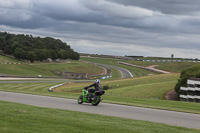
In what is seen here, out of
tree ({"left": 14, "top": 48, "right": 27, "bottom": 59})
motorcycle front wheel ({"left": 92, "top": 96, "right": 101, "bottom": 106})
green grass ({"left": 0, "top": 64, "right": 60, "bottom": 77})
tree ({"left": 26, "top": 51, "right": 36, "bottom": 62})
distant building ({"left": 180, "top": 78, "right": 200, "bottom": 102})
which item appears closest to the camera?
motorcycle front wheel ({"left": 92, "top": 96, "right": 101, "bottom": 106})

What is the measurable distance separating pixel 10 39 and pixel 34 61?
65.8 ft

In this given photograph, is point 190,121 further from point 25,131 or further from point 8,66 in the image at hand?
point 8,66

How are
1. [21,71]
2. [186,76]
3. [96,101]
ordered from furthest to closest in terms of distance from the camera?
[21,71]
[186,76]
[96,101]

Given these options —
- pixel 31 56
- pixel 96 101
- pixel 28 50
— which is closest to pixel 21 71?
pixel 31 56

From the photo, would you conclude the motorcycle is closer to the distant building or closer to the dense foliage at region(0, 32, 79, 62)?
the distant building

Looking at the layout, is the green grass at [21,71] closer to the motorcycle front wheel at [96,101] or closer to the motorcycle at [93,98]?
the motorcycle at [93,98]

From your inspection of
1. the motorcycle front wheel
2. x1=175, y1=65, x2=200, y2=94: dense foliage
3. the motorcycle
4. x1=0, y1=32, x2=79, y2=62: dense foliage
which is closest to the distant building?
x1=175, y1=65, x2=200, y2=94: dense foliage

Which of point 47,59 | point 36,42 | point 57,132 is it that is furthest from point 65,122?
point 36,42

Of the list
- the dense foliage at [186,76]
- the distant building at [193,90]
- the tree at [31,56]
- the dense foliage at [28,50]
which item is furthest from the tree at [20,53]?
the distant building at [193,90]

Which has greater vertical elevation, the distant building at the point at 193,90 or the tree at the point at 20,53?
the tree at the point at 20,53

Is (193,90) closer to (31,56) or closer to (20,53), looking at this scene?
(20,53)

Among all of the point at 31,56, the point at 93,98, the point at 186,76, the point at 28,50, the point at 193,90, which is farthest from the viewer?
the point at 28,50

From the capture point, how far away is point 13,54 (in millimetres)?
131875

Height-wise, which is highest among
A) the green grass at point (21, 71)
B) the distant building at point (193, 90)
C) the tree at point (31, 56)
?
the tree at point (31, 56)
